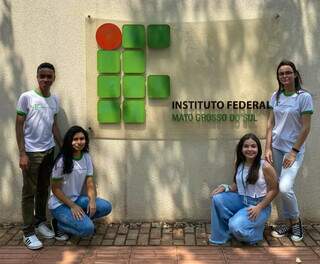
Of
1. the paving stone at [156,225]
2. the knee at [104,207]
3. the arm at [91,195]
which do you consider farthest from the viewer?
the paving stone at [156,225]

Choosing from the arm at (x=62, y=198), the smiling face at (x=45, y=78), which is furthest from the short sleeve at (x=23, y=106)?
the arm at (x=62, y=198)

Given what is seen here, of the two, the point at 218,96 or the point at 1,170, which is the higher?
the point at 218,96

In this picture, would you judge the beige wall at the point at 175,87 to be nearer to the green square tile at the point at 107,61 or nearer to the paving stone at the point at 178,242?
the green square tile at the point at 107,61

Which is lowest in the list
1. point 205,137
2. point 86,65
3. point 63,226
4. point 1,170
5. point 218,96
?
point 63,226

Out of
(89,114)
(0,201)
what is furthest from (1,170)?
(89,114)

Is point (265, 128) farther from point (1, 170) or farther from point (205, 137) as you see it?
point (1, 170)

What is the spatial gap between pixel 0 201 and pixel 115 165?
4.60 feet

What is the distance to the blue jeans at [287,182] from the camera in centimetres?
483

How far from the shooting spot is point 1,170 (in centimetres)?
546

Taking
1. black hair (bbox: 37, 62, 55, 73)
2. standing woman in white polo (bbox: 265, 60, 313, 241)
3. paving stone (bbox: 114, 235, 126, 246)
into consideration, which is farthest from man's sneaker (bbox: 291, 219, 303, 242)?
black hair (bbox: 37, 62, 55, 73)

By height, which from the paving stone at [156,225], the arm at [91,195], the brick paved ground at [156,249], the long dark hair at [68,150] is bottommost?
the brick paved ground at [156,249]

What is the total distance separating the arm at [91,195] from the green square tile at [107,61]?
1.20 m

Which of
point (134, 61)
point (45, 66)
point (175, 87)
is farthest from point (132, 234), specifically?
point (45, 66)

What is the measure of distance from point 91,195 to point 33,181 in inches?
24.5
